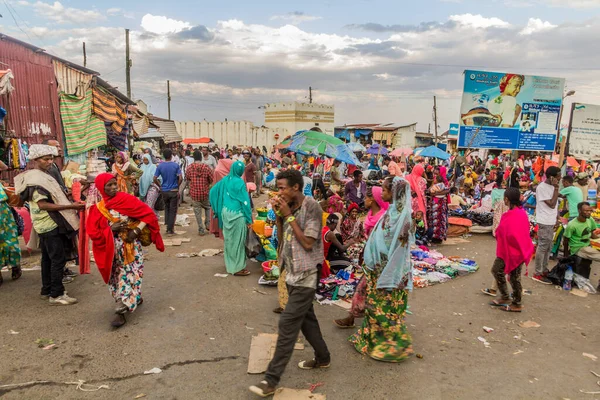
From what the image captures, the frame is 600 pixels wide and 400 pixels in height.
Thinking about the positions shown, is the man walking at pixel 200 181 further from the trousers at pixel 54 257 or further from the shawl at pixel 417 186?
the shawl at pixel 417 186

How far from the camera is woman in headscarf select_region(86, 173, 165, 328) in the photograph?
4.30m

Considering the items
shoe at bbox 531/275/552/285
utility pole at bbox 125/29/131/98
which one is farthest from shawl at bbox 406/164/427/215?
utility pole at bbox 125/29/131/98

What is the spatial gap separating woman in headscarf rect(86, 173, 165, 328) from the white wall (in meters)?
33.7

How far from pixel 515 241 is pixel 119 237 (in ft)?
15.3

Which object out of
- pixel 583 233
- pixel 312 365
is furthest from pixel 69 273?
pixel 583 233

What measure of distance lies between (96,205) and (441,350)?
3868 millimetres

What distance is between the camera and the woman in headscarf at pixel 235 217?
6.30 meters

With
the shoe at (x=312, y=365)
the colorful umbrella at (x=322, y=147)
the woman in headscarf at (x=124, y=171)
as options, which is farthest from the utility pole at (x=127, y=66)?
the shoe at (x=312, y=365)

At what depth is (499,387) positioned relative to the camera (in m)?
3.52

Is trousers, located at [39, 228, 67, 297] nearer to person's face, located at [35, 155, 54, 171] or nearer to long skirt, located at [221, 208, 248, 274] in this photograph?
person's face, located at [35, 155, 54, 171]

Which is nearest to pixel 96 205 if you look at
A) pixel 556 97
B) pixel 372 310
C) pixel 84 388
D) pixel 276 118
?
pixel 84 388

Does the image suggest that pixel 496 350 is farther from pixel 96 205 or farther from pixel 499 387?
pixel 96 205

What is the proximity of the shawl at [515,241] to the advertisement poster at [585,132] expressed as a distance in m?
3.36

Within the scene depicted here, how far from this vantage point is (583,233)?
620 cm
